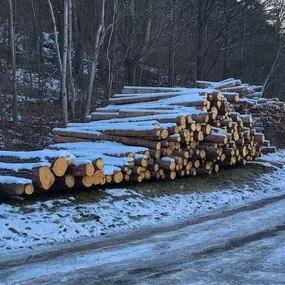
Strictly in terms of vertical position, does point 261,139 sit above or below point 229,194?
above

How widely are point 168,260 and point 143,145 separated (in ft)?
14.9

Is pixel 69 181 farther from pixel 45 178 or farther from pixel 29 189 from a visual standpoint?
pixel 29 189

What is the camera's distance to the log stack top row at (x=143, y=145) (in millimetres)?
6785

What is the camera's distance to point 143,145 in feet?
30.2

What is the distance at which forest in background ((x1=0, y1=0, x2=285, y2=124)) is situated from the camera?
17453mm

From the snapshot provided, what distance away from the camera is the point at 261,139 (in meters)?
12.8

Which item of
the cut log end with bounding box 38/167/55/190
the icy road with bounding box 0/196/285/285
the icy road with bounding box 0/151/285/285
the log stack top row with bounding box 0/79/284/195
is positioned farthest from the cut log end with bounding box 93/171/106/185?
the icy road with bounding box 0/196/285/285

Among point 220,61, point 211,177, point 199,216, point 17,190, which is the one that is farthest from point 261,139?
point 220,61

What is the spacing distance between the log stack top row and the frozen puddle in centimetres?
38

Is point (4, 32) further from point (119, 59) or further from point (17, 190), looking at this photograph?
point (17, 190)

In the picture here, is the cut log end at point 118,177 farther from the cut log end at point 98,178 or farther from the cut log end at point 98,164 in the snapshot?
the cut log end at point 98,164

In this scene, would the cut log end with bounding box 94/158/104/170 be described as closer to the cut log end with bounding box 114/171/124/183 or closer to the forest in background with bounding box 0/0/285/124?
the cut log end with bounding box 114/171/124/183

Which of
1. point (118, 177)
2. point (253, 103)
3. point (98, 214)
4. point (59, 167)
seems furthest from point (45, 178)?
point (253, 103)

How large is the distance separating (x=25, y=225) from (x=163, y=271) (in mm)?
2449
